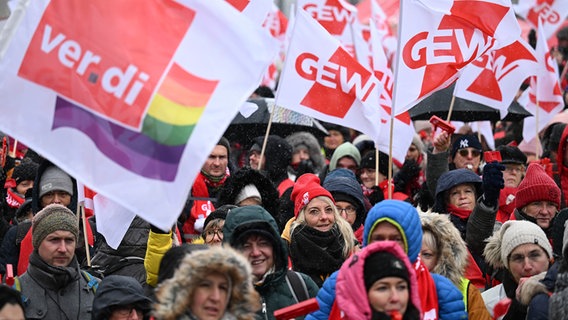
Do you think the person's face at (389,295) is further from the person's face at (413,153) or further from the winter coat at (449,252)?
the person's face at (413,153)

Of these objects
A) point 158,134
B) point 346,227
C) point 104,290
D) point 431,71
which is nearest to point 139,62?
point 158,134

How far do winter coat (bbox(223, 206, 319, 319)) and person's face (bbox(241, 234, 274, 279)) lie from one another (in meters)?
0.03

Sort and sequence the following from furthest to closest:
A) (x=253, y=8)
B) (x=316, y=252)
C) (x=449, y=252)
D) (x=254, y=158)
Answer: (x=254, y=158), (x=253, y=8), (x=316, y=252), (x=449, y=252)

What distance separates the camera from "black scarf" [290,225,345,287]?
7.77 metres

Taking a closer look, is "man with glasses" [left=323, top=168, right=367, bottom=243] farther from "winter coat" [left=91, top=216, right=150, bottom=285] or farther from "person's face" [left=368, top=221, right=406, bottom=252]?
"person's face" [left=368, top=221, right=406, bottom=252]

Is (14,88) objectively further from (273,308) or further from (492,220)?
(492,220)

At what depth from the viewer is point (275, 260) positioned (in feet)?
22.3

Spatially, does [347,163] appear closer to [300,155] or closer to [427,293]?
[300,155]

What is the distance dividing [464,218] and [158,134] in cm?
361

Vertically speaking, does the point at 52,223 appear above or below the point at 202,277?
below

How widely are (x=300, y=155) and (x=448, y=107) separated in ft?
4.78

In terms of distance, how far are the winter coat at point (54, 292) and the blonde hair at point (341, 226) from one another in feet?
4.75

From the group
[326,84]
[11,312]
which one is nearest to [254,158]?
[326,84]

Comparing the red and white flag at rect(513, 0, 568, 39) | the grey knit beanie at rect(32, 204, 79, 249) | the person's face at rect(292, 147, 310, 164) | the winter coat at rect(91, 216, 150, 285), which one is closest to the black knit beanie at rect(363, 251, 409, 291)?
the grey knit beanie at rect(32, 204, 79, 249)
